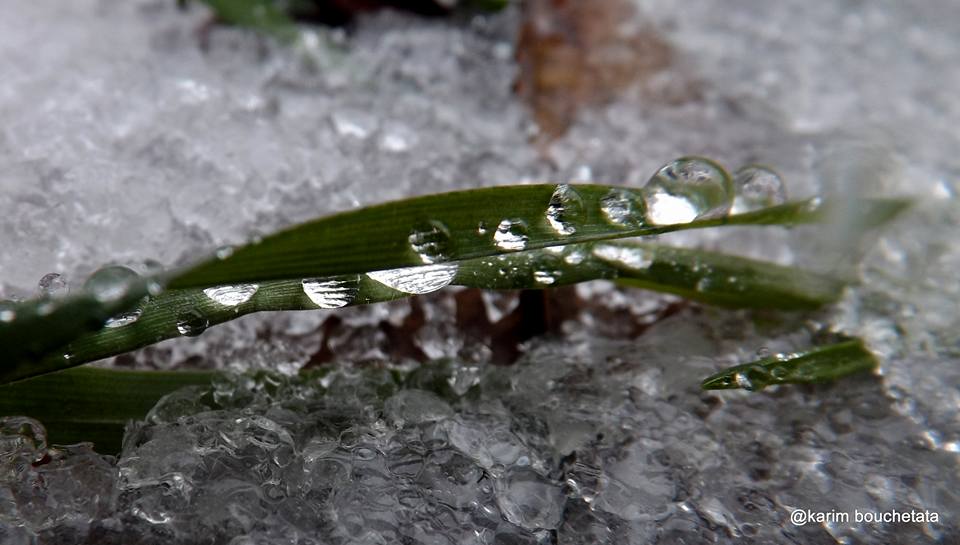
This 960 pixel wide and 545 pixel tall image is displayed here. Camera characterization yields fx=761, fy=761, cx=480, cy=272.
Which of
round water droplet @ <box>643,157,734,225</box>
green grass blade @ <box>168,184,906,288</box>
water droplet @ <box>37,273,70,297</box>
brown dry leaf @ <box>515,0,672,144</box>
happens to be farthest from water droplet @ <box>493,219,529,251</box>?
brown dry leaf @ <box>515,0,672,144</box>

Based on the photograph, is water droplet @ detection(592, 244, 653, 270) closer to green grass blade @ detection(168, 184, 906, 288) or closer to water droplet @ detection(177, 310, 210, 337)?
green grass blade @ detection(168, 184, 906, 288)

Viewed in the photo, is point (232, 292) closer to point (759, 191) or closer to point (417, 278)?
point (417, 278)

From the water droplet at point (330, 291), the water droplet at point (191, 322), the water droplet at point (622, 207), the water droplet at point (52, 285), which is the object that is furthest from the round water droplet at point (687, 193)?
the water droplet at point (52, 285)

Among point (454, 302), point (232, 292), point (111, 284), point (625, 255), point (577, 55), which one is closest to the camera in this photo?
point (111, 284)

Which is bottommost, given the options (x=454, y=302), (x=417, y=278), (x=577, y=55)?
(x=454, y=302)

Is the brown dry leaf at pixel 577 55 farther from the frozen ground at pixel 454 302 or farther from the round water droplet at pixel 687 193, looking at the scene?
the round water droplet at pixel 687 193

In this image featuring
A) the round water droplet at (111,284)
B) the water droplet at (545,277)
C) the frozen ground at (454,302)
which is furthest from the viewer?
the water droplet at (545,277)

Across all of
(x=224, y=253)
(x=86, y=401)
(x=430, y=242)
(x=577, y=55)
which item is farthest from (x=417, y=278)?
(x=577, y=55)
